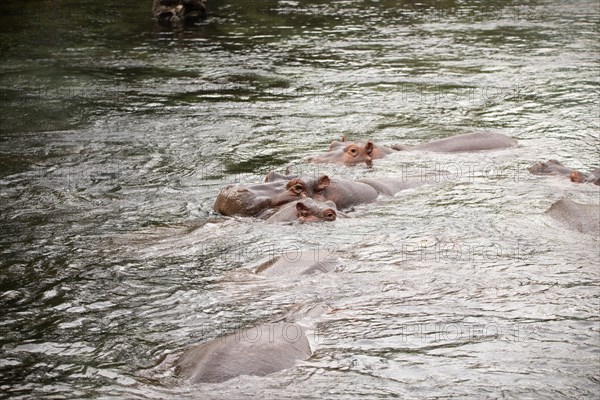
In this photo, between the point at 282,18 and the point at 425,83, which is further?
the point at 282,18

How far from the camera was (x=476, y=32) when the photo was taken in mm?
19281

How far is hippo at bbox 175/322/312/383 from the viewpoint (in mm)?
5547

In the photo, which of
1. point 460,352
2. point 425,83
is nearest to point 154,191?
point 460,352

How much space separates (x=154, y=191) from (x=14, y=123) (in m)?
3.51

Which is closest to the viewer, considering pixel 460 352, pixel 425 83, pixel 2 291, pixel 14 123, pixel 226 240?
pixel 460 352

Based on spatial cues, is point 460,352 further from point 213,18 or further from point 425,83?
point 213,18

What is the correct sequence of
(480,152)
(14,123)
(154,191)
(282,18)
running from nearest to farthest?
(154,191) < (480,152) < (14,123) < (282,18)

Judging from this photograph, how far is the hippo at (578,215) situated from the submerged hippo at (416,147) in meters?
2.34

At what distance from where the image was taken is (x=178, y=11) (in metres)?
21.5

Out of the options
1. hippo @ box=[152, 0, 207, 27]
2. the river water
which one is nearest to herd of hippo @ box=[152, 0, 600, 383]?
the river water

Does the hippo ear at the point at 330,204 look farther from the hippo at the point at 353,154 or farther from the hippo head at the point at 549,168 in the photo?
the hippo head at the point at 549,168

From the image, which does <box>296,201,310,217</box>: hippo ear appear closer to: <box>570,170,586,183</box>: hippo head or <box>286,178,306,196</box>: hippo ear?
<box>286,178,306,196</box>: hippo ear

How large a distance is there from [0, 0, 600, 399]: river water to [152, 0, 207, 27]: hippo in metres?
2.55

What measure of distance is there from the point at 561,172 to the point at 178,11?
12.8 metres
